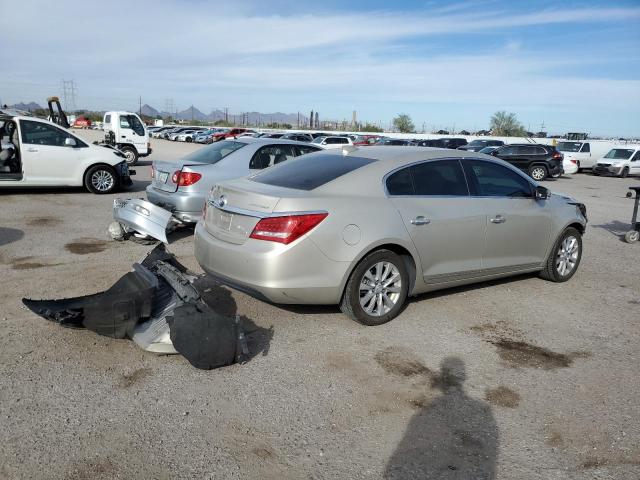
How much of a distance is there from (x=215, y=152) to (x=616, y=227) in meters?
7.95

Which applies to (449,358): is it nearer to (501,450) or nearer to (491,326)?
(491,326)

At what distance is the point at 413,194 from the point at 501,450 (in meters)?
2.53

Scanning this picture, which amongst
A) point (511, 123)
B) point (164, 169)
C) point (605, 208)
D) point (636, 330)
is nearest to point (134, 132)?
point (164, 169)

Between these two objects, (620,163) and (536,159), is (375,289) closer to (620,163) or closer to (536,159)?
(536,159)

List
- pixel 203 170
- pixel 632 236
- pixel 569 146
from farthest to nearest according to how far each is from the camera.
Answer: pixel 569 146
pixel 632 236
pixel 203 170

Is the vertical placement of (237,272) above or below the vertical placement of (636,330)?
above

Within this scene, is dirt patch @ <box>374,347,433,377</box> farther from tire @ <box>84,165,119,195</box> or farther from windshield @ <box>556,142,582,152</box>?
windshield @ <box>556,142,582,152</box>

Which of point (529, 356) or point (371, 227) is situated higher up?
point (371, 227)

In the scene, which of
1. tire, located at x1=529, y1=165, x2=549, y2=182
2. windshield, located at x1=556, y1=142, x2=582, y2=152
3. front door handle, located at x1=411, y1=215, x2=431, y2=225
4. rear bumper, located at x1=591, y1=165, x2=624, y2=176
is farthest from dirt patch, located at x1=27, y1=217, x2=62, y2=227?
windshield, located at x1=556, y1=142, x2=582, y2=152

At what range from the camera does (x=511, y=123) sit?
82250 millimetres

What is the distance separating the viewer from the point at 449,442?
10.4 ft

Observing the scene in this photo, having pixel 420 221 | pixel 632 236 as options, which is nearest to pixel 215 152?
pixel 420 221

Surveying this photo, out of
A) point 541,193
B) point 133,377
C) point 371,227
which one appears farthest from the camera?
point 541,193

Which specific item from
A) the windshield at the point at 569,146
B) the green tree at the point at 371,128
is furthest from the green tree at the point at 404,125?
the windshield at the point at 569,146
